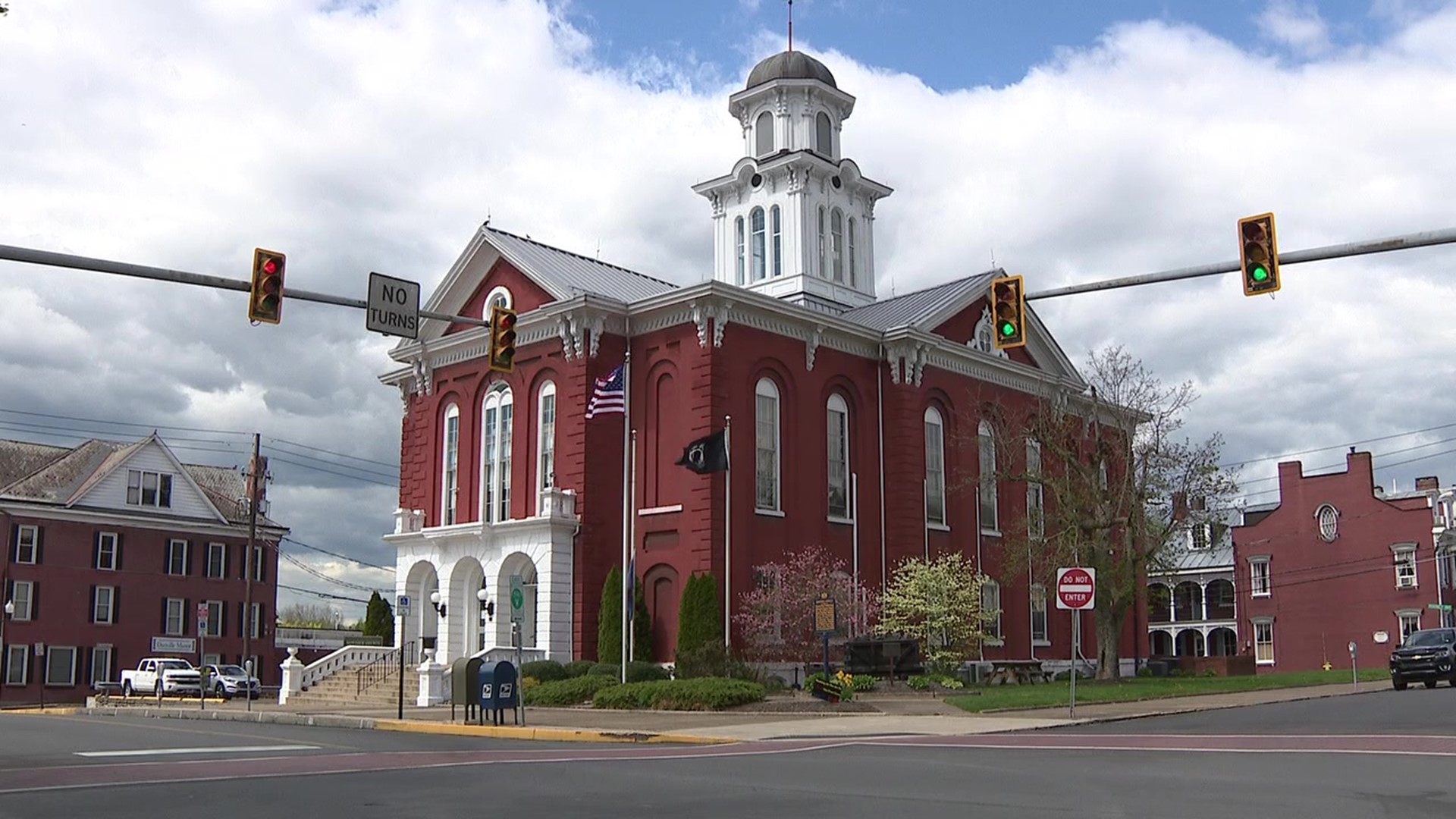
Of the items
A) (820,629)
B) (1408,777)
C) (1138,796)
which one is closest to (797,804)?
(1138,796)

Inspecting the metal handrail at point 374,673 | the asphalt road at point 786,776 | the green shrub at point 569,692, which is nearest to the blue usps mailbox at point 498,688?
the asphalt road at point 786,776

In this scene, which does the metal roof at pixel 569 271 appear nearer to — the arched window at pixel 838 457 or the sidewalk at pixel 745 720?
the arched window at pixel 838 457

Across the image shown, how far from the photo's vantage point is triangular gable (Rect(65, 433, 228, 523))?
69.4m

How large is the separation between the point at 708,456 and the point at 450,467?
11.7m

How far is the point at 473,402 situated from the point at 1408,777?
35.5 metres

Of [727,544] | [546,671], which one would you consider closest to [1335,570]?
[727,544]

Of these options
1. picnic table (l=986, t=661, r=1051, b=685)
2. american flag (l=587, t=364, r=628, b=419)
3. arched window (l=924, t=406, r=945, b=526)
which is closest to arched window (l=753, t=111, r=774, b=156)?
arched window (l=924, t=406, r=945, b=526)

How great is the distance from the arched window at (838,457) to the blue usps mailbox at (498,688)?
1836 cm

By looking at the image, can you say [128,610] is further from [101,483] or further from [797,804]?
[797,804]

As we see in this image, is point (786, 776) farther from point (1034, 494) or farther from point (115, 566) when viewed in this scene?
point (115, 566)

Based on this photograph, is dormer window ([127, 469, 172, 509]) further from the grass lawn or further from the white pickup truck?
the grass lawn

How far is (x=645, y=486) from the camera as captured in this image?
141 ft

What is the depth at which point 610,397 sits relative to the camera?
40.2 m

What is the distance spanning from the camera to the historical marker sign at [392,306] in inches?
858
